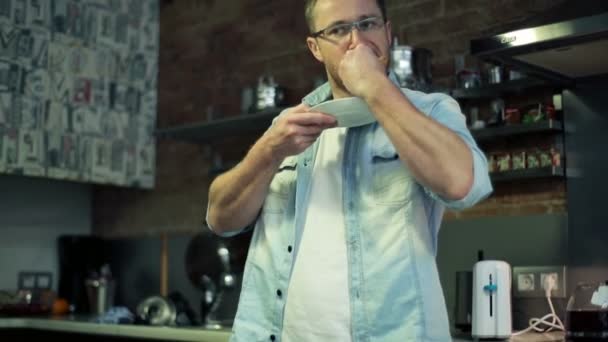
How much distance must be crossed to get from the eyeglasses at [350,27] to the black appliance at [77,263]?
3.13 m

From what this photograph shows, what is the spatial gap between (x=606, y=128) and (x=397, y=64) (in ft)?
2.47

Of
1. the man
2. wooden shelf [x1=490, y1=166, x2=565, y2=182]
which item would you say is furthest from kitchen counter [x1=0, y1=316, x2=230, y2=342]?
the man

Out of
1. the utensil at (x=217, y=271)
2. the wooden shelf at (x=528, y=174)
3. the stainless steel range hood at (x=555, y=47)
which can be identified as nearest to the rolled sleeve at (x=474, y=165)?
the stainless steel range hood at (x=555, y=47)

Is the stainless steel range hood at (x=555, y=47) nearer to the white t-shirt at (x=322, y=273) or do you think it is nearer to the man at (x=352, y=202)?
the man at (x=352, y=202)

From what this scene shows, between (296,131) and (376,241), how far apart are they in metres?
0.22

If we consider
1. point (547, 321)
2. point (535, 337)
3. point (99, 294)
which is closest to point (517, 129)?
point (547, 321)

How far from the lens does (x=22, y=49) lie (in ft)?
12.4

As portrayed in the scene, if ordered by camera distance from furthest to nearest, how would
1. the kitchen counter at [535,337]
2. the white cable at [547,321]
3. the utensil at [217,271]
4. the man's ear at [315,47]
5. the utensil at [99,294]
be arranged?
the utensil at [99,294]
the utensil at [217,271]
the white cable at [547,321]
the kitchen counter at [535,337]
the man's ear at [315,47]

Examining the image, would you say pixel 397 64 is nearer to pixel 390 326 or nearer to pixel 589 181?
pixel 589 181

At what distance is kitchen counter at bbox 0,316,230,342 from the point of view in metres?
2.84

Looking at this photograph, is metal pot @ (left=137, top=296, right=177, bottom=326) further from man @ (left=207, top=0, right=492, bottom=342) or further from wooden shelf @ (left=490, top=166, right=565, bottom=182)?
man @ (left=207, top=0, right=492, bottom=342)

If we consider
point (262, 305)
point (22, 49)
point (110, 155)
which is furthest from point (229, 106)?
point (262, 305)

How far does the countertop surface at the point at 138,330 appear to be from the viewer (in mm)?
2350

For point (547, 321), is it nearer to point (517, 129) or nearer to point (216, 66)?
point (517, 129)
